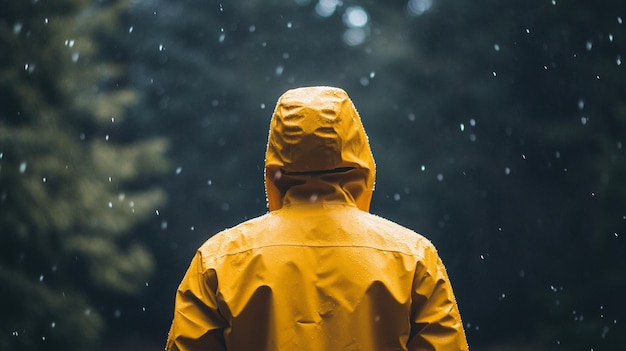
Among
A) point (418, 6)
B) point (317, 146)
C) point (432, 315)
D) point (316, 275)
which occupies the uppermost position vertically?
point (418, 6)

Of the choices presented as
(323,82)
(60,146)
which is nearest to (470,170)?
(323,82)

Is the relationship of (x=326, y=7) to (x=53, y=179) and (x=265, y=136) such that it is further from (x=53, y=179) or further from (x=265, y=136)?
(x=53, y=179)

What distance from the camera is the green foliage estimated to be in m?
8.03

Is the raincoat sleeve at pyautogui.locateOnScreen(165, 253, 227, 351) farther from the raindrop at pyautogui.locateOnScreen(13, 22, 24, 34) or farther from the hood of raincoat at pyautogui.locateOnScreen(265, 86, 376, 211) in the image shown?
the raindrop at pyautogui.locateOnScreen(13, 22, 24, 34)

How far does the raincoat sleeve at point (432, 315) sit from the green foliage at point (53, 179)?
230 inches

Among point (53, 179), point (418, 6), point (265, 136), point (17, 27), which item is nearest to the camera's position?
point (17, 27)

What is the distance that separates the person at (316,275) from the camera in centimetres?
279

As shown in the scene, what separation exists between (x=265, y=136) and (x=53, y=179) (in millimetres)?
9170

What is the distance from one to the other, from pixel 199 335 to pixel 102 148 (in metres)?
7.80

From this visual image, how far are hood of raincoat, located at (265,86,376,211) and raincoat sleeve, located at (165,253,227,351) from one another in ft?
1.53

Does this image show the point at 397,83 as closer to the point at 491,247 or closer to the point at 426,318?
the point at 491,247

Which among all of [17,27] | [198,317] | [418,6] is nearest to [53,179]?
[17,27]

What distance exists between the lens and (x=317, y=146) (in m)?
Answer: 2.91

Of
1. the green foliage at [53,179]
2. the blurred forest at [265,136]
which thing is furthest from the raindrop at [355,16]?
the green foliage at [53,179]
